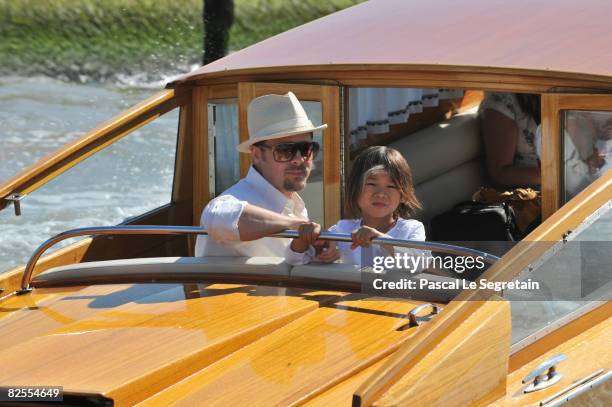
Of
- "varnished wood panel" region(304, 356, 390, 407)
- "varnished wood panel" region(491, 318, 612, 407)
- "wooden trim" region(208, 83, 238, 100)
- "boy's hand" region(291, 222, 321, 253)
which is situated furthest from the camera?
"wooden trim" region(208, 83, 238, 100)

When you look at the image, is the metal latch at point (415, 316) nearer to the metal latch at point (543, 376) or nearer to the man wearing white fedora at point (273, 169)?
the metal latch at point (543, 376)

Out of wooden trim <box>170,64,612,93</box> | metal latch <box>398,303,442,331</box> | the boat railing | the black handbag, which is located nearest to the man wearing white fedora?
the boat railing

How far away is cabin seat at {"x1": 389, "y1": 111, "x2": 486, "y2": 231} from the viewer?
5.38 metres

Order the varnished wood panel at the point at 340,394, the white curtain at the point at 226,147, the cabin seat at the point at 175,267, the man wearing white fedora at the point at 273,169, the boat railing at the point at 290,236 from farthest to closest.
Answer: the white curtain at the point at 226,147 < the man wearing white fedora at the point at 273,169 < the cabin seat at the point at 175,267 < the boat railing at the point at 290,236 < the varnished wood panel at the point at 340,394

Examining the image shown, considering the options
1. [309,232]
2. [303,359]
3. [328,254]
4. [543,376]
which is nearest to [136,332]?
[303,359]

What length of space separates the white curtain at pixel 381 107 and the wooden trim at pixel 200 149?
680 mm

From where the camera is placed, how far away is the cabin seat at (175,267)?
3.90m

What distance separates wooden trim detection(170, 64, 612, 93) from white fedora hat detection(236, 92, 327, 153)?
0.53 meters

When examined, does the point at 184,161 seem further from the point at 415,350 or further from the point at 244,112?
the point at 415,350

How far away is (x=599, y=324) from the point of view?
3.52 metres

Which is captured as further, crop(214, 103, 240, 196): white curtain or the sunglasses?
crop(214, 103, 240, 196): white curtain

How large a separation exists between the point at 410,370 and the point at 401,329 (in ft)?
2.23

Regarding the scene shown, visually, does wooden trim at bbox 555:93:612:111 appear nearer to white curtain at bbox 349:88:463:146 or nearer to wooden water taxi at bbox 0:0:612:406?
wooden water taxi at bbox 0:0:612:406

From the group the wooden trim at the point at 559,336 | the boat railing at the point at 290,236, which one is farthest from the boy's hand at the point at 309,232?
the wooden trim at the point at 559,336
